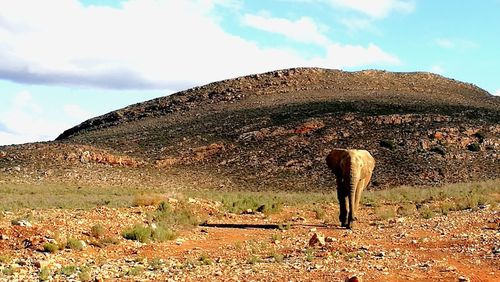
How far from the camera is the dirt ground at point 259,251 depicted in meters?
13.5

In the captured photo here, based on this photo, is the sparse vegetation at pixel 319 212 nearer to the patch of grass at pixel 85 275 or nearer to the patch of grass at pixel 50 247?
the patch of grass at pixel 50 247

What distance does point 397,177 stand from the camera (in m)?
48.8

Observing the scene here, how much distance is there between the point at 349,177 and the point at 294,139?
35.5 metres

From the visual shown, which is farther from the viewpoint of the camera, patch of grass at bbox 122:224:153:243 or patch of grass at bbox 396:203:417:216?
patch of grass at bbox 396:203:417:216

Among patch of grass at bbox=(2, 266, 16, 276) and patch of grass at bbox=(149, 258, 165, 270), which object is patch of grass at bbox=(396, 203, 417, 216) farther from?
patch of grass at bbox=(2, 266, 16, 276)

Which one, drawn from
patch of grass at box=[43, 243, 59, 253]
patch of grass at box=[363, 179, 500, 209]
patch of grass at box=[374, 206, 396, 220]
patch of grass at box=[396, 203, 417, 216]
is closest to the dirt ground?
patch of grass at box=[43, 243, 59, 253]

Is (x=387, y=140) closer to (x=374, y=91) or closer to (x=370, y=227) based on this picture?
(x=374, y=91)

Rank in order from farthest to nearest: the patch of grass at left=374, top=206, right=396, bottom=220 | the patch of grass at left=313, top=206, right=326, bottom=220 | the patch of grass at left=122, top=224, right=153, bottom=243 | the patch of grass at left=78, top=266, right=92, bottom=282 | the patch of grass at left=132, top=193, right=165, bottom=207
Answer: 1. the patch of grass at left=313, top=206, right=326, bottom=220
2. the patch of grass at left=132, top=193, right=165, bottom=207
3. the patch of grass at left=374, top=206, right=396, bottom=220
4. the patch of grass at left=122, top=224, right=153, bottom=243
5. the patch of grass at left=78, top=266, right=92, bottom=282

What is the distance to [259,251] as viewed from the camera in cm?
1750

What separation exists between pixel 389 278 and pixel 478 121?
52.1 metres

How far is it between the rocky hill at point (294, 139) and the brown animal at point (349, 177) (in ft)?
72.1

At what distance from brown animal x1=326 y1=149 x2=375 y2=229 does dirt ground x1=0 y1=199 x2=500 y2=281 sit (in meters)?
0.79

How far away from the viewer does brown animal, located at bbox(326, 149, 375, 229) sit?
23.6 meters

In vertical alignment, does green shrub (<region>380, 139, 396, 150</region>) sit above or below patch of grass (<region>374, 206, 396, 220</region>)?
above
